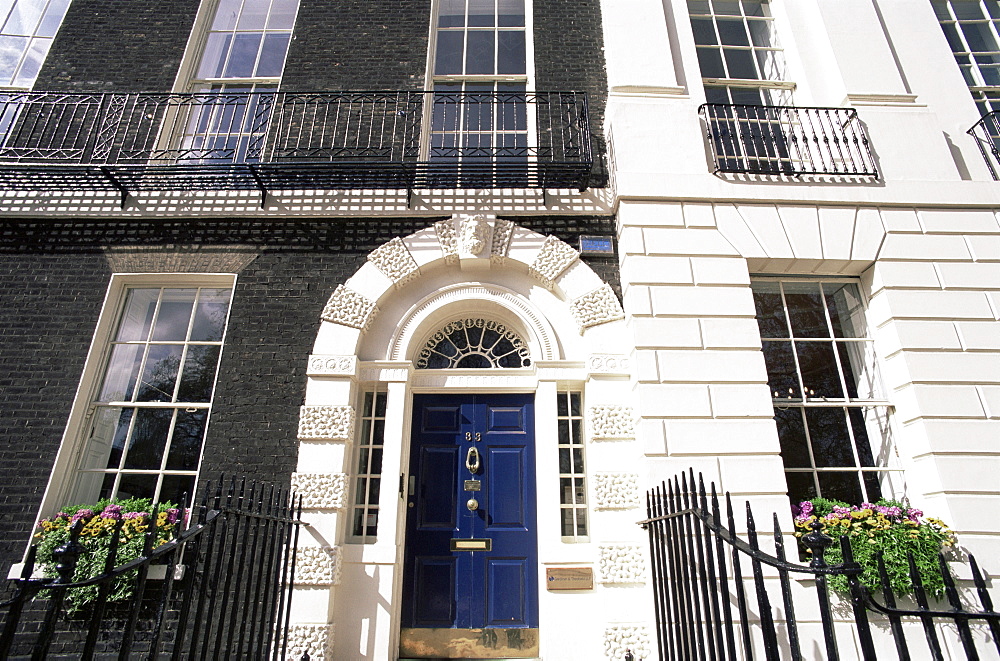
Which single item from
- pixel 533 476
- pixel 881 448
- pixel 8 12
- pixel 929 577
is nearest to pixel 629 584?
pixel 533 476

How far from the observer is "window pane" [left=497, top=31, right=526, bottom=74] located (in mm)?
7875

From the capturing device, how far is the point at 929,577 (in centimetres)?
468

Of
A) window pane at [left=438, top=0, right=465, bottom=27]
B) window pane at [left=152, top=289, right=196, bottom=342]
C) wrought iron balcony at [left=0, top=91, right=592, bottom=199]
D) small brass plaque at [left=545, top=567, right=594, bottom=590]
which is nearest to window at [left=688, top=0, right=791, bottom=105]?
wrought iron balcony at [left=0, top=91, right=592, bottom=199]

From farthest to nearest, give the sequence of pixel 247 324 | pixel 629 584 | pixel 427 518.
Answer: pixel 247 324
pixel 427 518
pixel 629 584

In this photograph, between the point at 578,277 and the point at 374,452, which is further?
the point at 578,277

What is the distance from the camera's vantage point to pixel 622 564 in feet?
16.6

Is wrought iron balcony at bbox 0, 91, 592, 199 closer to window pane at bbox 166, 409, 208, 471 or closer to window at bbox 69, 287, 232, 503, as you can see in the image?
window at bbox 69, 287, 232, 503

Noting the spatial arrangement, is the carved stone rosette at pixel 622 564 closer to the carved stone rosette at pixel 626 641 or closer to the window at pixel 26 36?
the carved stone rosette at pixel 626 641

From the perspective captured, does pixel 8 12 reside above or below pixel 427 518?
above

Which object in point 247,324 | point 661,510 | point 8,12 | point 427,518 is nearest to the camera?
point 661,510

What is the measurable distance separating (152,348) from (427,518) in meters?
3.68

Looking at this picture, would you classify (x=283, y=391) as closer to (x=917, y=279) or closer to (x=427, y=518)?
(x=427, y=518)

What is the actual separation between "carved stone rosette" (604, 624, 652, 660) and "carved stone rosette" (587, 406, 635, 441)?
5.45 feet

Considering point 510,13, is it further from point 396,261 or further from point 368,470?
point 368,470
